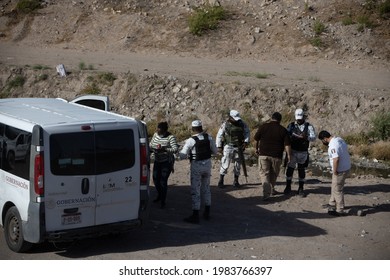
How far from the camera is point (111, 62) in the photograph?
31.0 metres

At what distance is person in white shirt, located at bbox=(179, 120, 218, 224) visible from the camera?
13008 millimetres

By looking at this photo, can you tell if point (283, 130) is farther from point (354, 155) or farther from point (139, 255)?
point (354, 155)

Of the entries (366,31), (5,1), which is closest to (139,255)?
(366,31)

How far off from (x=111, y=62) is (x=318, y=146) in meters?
10.9

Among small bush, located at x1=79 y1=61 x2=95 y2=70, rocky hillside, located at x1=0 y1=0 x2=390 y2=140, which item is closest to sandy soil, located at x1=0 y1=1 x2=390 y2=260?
rocky hillside, located at x1=0 y1=0 x2=390 y2=140

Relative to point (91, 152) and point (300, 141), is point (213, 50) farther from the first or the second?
point (91, 152)

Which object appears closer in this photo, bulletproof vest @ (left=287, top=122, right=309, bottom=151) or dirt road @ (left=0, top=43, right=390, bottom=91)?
bulletproof vest @ (left=287, top=122, right=309, bottom=151)

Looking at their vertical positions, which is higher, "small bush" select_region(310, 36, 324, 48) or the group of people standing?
"small bush" select_region(310, 36, 324, 48)

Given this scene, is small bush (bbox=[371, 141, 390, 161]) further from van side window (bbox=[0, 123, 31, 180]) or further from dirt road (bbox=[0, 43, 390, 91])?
van side window (bbox=[0, 123, 31, 180])

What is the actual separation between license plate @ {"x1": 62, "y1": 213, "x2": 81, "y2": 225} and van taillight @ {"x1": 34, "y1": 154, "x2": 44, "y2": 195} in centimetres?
55

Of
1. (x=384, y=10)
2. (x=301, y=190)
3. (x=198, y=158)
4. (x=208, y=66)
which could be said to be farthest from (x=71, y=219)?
(x=384, y=10)

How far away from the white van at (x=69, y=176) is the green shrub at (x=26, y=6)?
86.6ft

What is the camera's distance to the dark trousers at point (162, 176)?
552 inches

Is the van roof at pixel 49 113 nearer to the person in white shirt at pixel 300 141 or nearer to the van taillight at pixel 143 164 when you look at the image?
the van taillight at pixel 143 164
